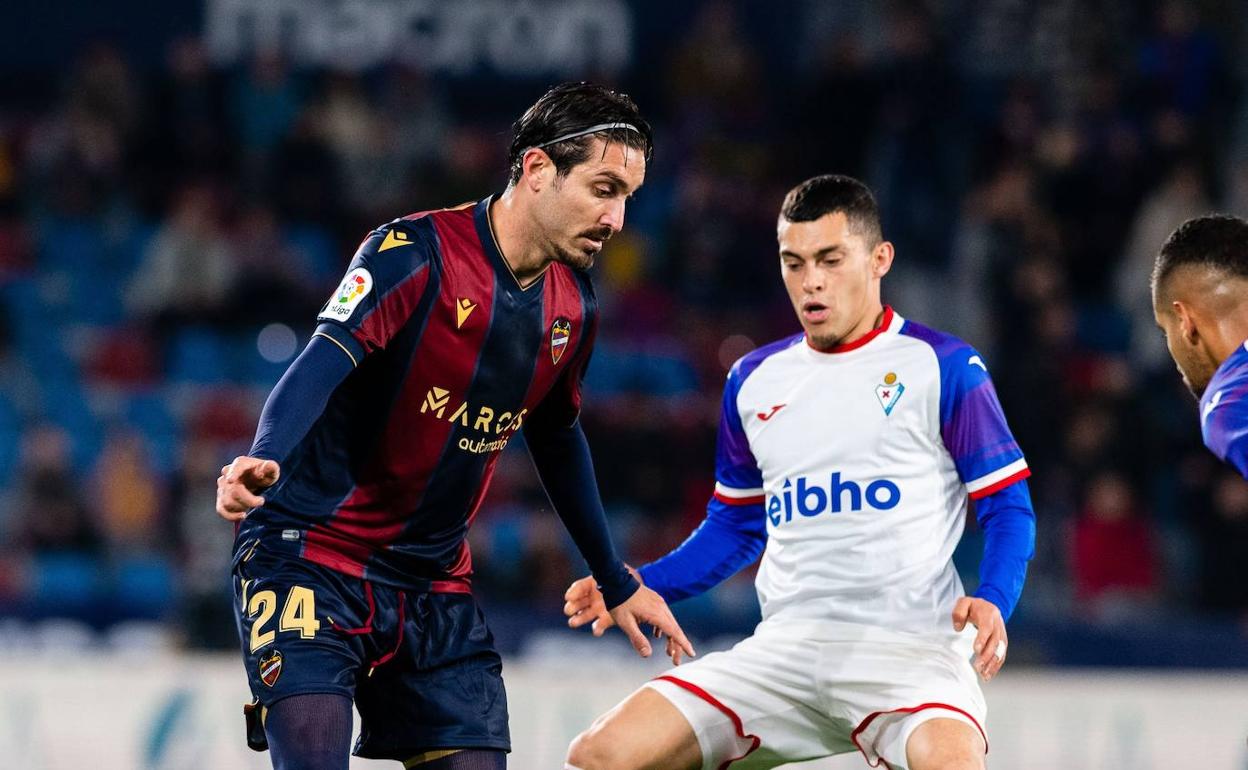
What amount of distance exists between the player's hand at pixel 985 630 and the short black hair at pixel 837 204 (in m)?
1.18

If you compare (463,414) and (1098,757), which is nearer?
(463,414)

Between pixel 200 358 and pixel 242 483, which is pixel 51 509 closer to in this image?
pixel 200 358

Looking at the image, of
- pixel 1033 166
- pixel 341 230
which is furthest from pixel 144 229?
pixel 1033 166

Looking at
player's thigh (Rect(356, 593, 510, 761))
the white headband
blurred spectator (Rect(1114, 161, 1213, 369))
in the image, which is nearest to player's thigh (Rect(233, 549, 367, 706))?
player's thigh (Rect(356, 593, 510, 761))

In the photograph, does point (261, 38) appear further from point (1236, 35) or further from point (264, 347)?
point (1236, 35)

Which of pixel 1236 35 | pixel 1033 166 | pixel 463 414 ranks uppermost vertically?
pixel 1236 35

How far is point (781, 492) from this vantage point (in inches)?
179

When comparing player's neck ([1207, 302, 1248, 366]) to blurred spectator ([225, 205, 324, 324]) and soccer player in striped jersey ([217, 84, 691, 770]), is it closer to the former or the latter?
soccer player in striped jersey ([217, 84, 691, 770])

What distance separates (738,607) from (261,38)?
278 inches

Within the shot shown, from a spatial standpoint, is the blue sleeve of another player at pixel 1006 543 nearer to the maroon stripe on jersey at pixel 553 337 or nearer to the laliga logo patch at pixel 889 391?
the laliga logo patch at pixel 889 391

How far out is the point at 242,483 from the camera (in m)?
3.34

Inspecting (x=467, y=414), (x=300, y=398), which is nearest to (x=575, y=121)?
(x=467, y=414)

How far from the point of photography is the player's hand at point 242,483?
332 centimetres

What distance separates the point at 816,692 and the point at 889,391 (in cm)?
86
